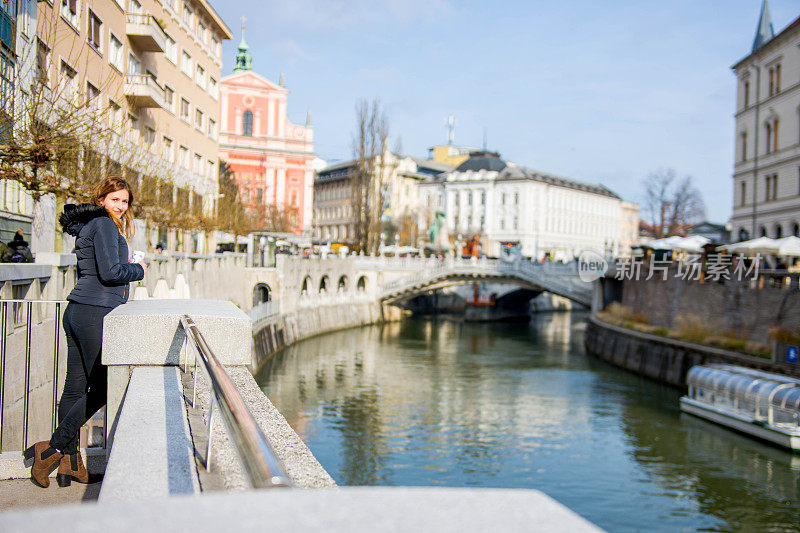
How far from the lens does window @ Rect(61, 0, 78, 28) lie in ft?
68.1

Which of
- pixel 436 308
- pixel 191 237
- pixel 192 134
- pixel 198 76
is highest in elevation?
pixel 198 76

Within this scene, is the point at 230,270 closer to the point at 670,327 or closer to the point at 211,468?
the point at 670,327

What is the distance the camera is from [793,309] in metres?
25.8

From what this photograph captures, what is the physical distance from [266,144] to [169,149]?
29.7 metres

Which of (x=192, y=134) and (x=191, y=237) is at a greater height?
(x=192, y=134)

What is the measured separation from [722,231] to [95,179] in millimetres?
68711

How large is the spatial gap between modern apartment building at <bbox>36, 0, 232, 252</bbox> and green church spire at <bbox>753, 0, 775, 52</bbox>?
30.5 meters

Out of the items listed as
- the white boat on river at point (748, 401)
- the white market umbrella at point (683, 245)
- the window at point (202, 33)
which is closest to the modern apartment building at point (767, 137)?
the white market umbrella at point (683, 245)

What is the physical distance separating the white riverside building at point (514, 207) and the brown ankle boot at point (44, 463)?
82995mm

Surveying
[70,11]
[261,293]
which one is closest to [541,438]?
[70,11]

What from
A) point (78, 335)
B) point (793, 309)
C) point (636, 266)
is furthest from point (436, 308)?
point (78, 335)

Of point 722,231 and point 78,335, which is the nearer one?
point 78,335

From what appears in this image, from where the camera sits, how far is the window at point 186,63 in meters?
34.4

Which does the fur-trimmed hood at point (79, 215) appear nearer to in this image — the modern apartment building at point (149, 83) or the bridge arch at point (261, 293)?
the modern apartment building at point (149, 83)
